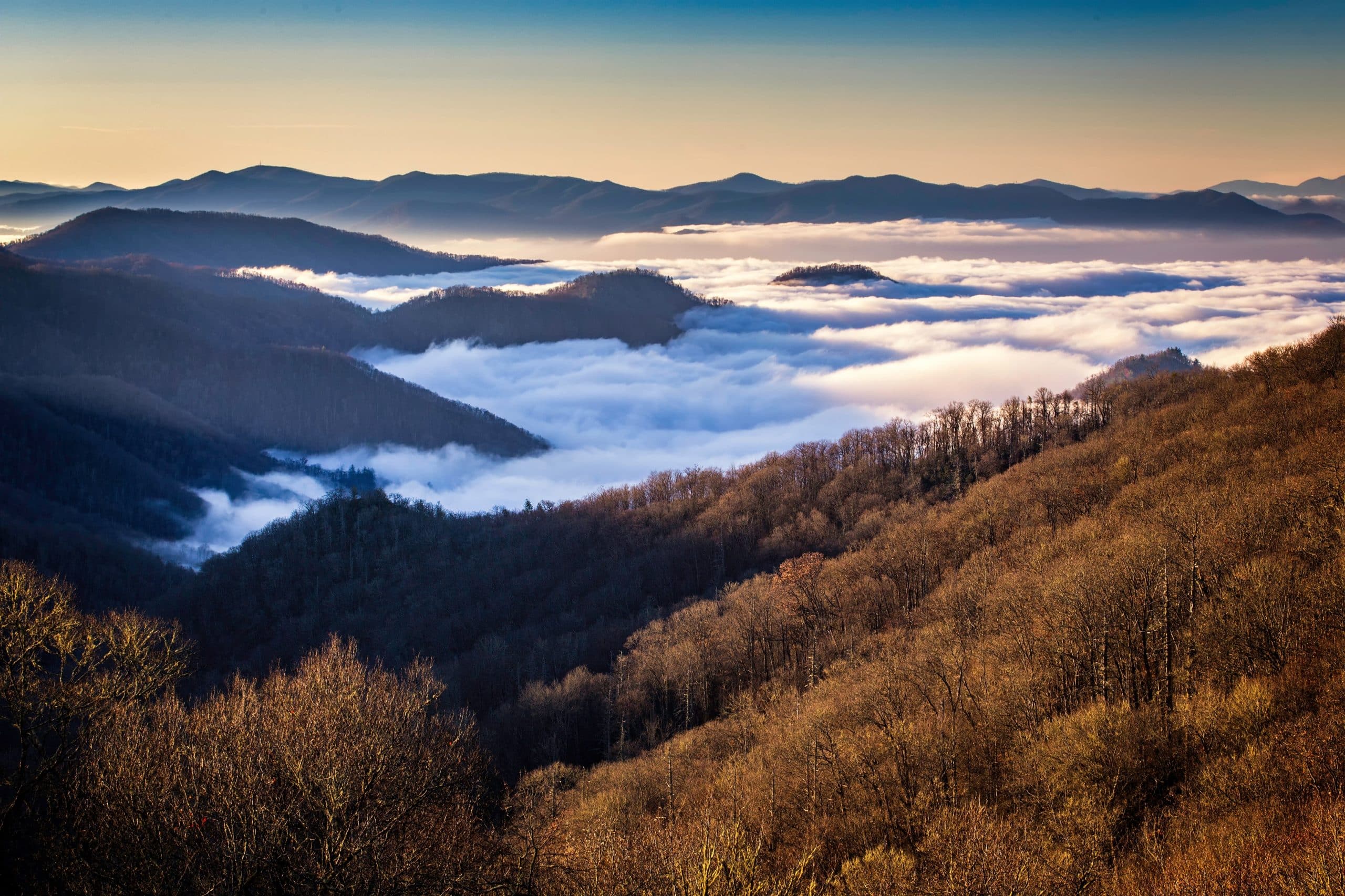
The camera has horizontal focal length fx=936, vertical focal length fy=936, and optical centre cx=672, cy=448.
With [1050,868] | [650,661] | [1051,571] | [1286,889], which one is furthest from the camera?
[650,661]

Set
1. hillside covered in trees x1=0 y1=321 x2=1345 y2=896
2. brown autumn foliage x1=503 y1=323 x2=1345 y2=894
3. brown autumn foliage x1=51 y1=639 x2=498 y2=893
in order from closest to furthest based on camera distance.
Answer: brown autumn foliage x1=51 y1=639 x2=498 y2=893
hillside covered in trees x1=0 y1=321 x2=1345 y2=896
brown autumn foliage x1=503 y1=323 x2=1345 y2=894

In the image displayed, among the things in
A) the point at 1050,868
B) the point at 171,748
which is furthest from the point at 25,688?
the point at 1050,868

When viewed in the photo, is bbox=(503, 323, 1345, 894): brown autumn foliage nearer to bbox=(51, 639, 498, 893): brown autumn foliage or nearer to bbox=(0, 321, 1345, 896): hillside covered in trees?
bbox=(0, 321, 1345, 896): hillside covered in trees

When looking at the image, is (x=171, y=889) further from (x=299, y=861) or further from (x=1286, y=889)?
(x=1286, y=889)

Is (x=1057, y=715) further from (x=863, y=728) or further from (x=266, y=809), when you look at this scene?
(x=266, y=809)

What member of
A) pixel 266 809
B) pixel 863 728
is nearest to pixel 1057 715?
pixel 863 728

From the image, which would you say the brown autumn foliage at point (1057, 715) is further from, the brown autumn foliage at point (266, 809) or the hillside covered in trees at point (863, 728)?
the brown autumn foliage at point (266, 809)

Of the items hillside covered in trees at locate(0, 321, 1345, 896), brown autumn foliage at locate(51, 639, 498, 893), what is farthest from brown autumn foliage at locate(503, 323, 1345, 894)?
brown autumn foliage at locate(51, 639, 498, 893)

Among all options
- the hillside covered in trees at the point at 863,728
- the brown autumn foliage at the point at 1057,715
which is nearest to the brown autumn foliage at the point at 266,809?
the hillside covered in trees at the point at 863,728
